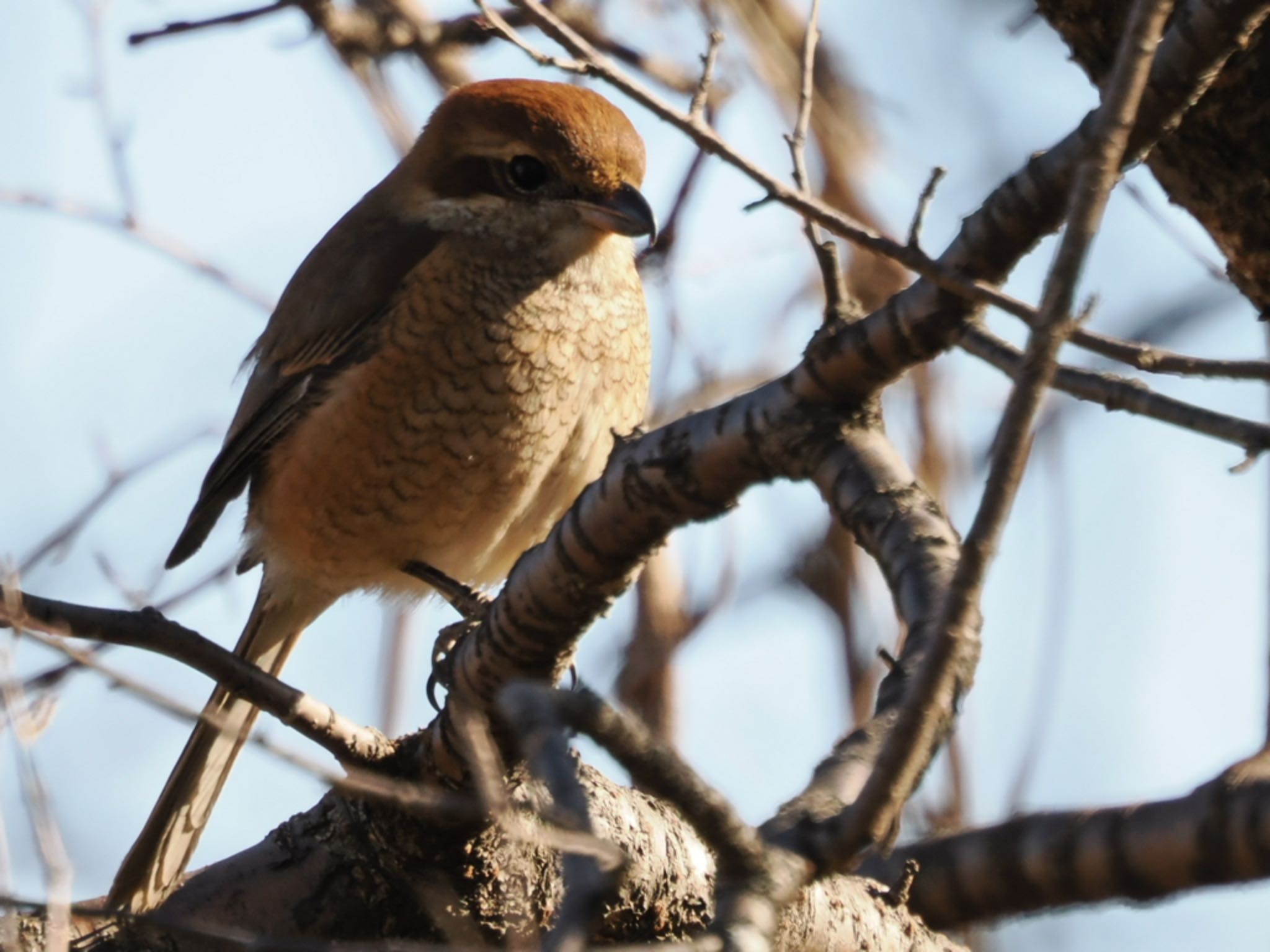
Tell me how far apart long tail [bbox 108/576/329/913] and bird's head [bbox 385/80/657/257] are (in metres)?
1.16

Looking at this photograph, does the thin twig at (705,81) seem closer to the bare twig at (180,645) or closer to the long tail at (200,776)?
the bare twig at (180,645)

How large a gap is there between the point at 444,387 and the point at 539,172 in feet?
2.39

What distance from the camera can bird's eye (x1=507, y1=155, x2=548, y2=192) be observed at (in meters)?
3.89

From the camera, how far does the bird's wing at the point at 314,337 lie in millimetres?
3852

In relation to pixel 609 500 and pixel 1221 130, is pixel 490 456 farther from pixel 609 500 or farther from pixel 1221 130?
pixel 1221 130

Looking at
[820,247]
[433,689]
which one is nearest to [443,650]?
[433,689]

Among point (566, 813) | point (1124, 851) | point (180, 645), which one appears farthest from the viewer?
point (180, 645)

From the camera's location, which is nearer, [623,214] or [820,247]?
[820,247]

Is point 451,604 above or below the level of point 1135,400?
above

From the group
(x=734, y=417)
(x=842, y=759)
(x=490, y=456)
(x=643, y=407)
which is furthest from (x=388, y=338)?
(x=842, y=759)

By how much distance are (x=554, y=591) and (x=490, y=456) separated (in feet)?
3.67

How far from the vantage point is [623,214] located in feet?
12.2

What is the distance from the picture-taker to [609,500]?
2.33 metres

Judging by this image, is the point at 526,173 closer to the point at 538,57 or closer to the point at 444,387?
the point at 444,387
